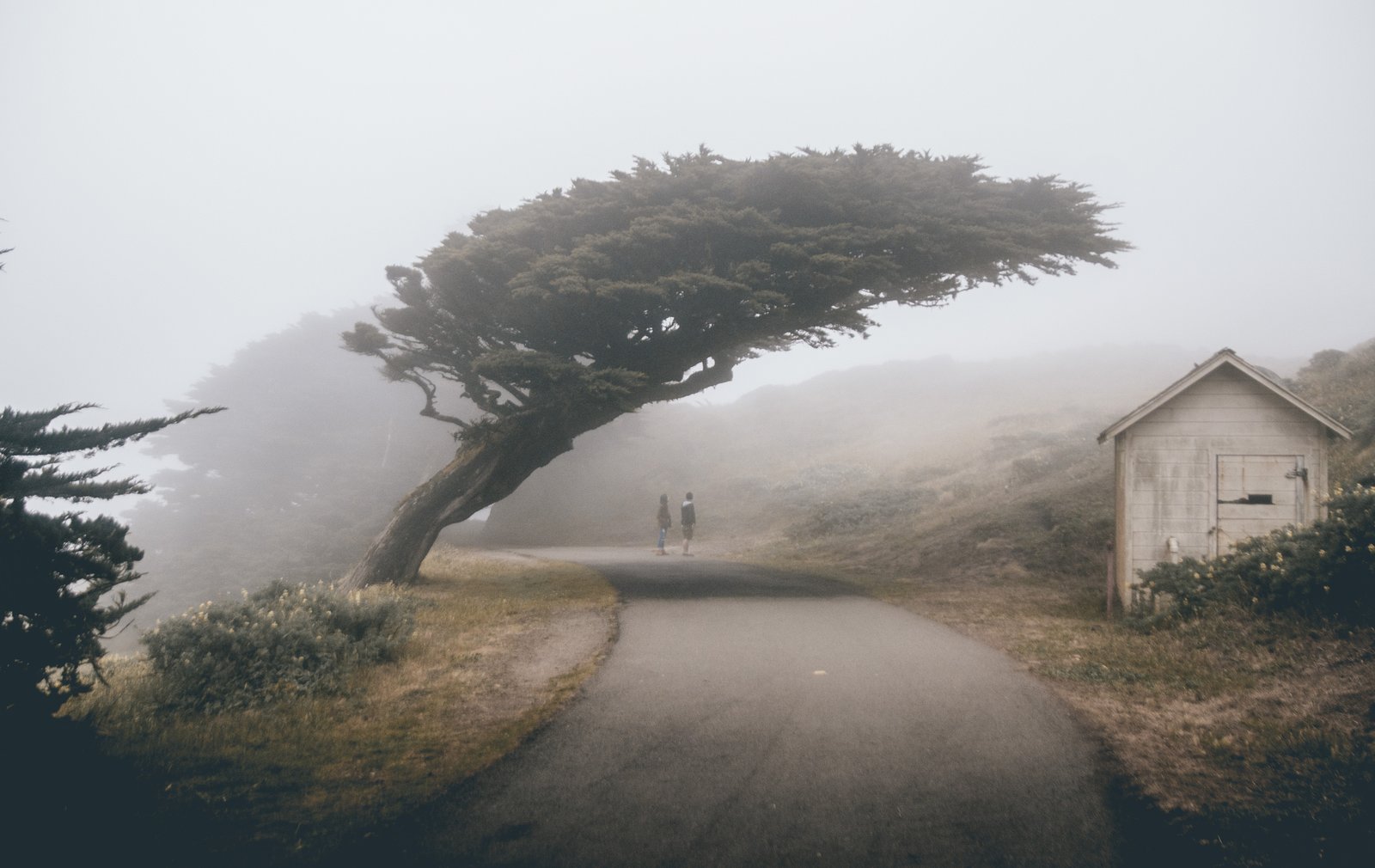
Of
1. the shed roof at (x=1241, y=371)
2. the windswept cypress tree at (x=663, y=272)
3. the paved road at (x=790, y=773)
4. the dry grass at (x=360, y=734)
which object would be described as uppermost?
the windswept cypress tree at (x=663, y=272)

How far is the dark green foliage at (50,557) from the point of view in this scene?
3.55 m

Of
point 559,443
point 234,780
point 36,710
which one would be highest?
point 559,443

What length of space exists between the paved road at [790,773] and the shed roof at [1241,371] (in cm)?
484

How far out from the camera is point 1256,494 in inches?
403

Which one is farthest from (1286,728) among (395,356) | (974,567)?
(395,356)

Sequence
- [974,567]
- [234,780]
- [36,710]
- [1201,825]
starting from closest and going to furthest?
[36,710] < [1201,825] < [234,780] < [974,567]

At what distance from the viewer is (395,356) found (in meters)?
15.0

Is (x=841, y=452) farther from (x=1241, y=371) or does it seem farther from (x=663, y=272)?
Result: (x=1241, y=371)

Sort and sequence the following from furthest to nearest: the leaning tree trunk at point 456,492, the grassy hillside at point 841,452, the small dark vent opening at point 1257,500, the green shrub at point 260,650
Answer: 1. the grassy hillside at point 841,452
2. the leaning tree trunk at point 456,492
3. the small dark vent opening at point 1257,500
4. the green shrub at point 260,650

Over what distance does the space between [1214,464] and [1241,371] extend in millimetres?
1386

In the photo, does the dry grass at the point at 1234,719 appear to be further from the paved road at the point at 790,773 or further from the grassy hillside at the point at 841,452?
the grassy hillside at the point at 841,452

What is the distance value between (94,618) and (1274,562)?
1084 cm

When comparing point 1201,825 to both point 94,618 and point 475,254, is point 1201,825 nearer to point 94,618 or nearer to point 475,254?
point 94,618

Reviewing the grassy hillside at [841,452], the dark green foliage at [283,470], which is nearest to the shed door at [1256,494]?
the grassy hillside at [841,452]
